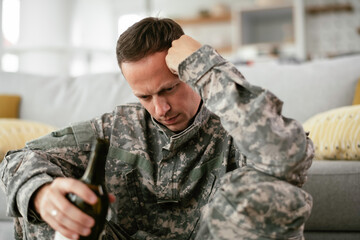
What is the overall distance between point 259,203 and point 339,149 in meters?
0.76

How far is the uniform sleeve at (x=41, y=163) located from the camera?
0.85m

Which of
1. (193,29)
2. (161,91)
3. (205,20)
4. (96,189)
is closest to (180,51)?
(161,91)

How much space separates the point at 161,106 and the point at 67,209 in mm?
374

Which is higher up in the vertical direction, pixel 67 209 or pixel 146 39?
pixel 146 39

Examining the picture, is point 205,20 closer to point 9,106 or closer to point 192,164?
point 9,106

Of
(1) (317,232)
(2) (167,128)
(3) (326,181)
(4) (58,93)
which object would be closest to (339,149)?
(3) (326,181)

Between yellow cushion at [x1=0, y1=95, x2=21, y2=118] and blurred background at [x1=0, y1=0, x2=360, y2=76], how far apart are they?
9.02 feet

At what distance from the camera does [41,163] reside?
906 millimetres

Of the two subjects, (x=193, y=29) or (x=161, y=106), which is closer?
(x=161, y=106)

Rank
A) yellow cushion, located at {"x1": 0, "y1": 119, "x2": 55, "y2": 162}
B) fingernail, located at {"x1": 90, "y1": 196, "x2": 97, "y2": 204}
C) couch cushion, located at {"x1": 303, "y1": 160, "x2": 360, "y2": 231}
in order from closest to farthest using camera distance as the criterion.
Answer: fingernail, located at {"x1": 90, "y1": 196, "x2": 97, "y2": 204} → couch cushion, located at {"x1": 303, "y1": 160, "x2": 360, "y2": 231} → yellow cushion, located at {"x1": 0, "y1": 119, "x2": 55, "y2": 162}

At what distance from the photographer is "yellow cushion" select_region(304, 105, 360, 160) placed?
4.33 feet

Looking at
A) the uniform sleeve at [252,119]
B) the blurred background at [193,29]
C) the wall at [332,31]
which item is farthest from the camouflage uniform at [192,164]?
the wall at [332,31]

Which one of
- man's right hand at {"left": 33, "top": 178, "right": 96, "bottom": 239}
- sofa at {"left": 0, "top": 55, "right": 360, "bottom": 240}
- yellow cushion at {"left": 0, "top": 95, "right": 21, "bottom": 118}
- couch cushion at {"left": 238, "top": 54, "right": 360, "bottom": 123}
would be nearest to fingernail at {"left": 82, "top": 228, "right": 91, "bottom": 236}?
man's right hand at {"left": 33, "top": 178, "right": 96, "bottom": 239}

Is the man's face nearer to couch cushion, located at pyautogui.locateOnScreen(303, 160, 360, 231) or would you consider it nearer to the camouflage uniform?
the camouflage uniform
